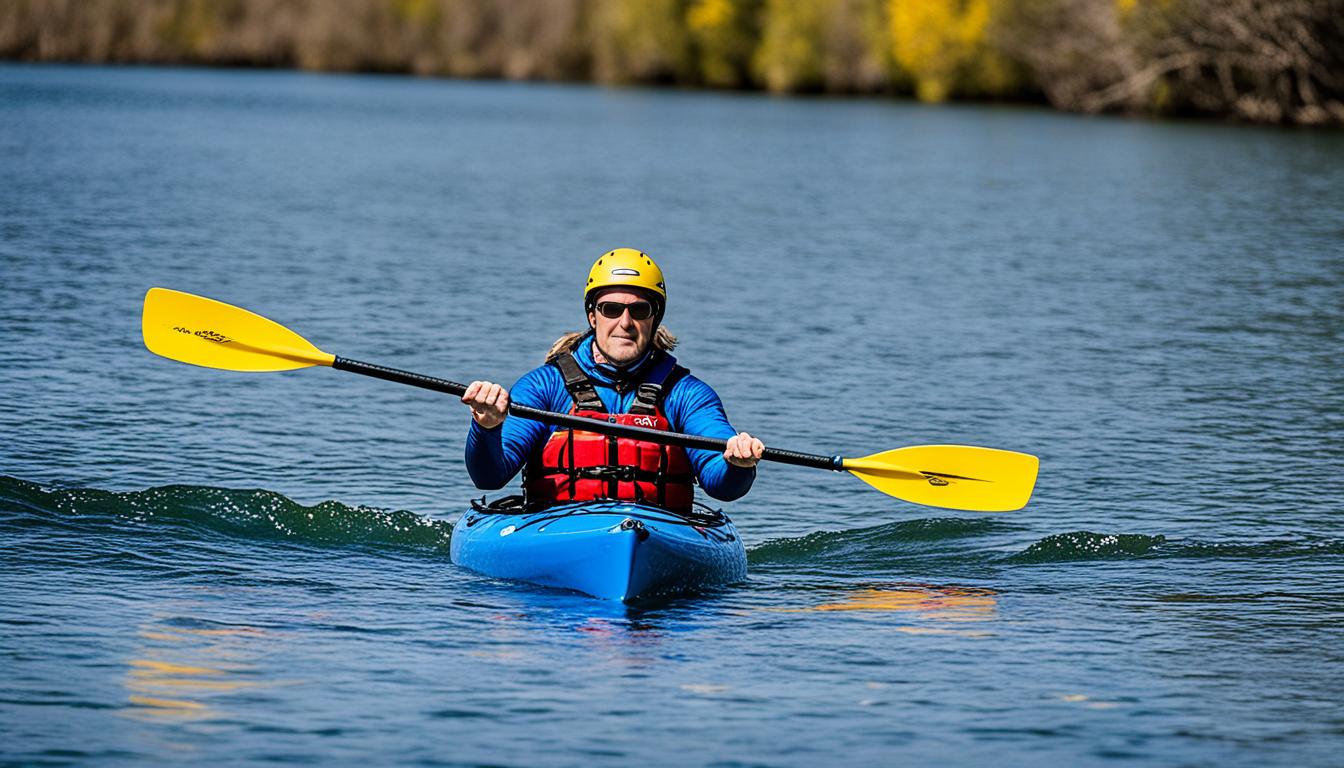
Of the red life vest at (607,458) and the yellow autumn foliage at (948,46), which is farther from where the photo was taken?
the yellow autumn foliage at (948,46)

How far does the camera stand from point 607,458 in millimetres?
9211

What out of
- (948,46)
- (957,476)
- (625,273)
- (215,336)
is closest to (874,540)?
(957,476)

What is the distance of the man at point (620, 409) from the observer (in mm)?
9055

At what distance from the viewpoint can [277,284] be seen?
20672mm

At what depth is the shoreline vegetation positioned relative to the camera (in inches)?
2274

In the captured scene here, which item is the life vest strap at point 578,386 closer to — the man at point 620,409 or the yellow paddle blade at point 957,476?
the man at point 620,409

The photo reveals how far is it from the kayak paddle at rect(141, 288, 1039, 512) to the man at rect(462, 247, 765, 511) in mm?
584

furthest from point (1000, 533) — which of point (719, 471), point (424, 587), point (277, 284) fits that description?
point (277, 284)

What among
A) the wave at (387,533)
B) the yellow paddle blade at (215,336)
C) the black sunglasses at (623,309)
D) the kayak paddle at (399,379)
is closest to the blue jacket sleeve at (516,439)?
the black sunglasses at (623,309)

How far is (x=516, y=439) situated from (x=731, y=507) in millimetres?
3131

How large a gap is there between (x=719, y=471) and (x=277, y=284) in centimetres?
1253

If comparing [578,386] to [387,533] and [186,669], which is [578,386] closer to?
[387,533]

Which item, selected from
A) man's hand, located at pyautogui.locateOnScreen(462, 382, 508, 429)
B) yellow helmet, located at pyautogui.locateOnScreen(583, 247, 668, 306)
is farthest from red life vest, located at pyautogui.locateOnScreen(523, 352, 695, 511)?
man's hand, located at pyautogui.locateOnScreen(462, 382, 508, 429)

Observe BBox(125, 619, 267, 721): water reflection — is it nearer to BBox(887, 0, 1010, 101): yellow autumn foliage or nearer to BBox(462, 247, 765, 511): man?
BBox(462, 247, 765, 511): man
